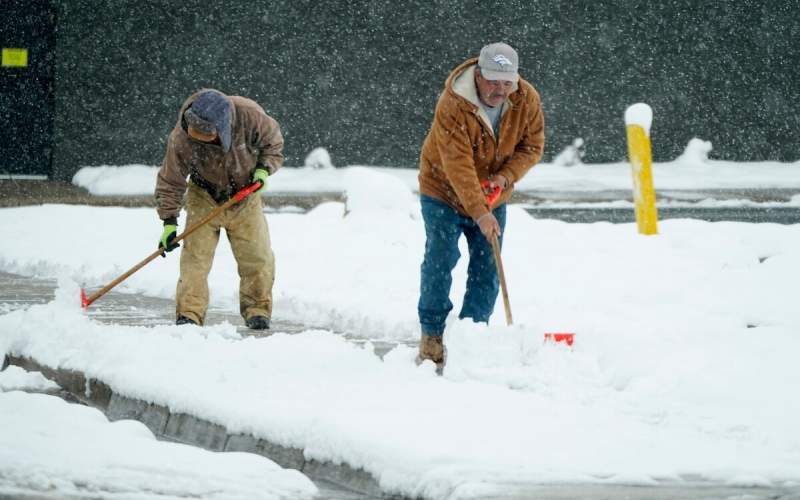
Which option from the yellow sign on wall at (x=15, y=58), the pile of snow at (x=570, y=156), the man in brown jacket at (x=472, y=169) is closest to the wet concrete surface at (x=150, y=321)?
the man in brown jacket at (x=472, y=169)

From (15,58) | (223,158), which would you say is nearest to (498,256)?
(223,158)

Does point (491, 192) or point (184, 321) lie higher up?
point (491, 192)

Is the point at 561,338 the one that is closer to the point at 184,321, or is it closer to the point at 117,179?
the point at 184,321

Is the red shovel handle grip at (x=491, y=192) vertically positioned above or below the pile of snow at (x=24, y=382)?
above

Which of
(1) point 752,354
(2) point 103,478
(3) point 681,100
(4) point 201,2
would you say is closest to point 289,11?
(4) point 201,2

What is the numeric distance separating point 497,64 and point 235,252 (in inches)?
99.1

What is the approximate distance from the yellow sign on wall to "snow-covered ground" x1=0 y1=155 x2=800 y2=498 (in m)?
6.47

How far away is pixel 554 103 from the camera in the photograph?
1730 centimetres

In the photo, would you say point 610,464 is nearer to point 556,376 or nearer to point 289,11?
point 556,376

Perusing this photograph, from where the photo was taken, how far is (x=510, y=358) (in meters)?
6.02

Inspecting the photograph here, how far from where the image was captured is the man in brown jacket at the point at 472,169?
244 inches

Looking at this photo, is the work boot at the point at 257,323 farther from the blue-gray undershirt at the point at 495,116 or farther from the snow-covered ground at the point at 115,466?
the snow-covered ground at the point at 115,466

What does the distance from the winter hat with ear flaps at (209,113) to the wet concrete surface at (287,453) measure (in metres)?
1.37

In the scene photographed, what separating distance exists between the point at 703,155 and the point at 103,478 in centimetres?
1428
